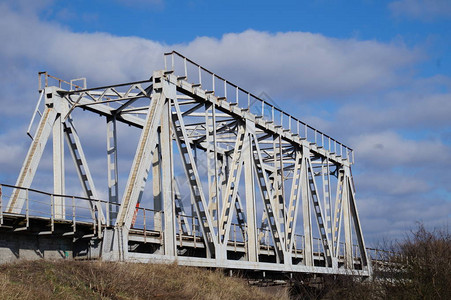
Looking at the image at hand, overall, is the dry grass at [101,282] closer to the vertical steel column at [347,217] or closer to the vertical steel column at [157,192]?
the vertical steel column at [157,192]

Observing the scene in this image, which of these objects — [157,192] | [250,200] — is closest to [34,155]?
[157,192]

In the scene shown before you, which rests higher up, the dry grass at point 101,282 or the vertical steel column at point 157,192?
the vertical steel column at point 157,192

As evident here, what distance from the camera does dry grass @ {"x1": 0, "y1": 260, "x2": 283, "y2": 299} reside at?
59.4ft

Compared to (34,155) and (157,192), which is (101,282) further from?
(157,192)

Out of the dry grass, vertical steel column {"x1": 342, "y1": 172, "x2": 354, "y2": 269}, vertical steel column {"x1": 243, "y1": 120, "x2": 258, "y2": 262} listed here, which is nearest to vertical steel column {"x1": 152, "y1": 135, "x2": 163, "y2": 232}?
the dry grass

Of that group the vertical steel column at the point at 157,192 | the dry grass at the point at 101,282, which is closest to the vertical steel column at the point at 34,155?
the vertical steel column at the point at 157,192

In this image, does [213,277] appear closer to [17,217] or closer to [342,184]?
[17,217]

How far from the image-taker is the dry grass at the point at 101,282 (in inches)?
712

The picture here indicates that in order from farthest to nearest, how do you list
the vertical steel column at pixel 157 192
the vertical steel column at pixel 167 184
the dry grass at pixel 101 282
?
the vertical steel column at pixel 157 192
the vertical steel column at pixel 167 184
the dry grass at pixel 101 282

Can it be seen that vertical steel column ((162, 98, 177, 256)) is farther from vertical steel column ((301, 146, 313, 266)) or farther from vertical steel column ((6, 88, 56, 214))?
vertical steel column ((301, 146, 313, 266))

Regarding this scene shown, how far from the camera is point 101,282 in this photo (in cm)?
1992

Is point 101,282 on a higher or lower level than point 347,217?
lower

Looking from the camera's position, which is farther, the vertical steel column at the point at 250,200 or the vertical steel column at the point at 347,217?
the vertical steel column at the point at 347,217

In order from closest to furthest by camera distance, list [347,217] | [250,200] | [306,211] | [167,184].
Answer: [167,184] → [250,200] → [306,211] → [347,217]
